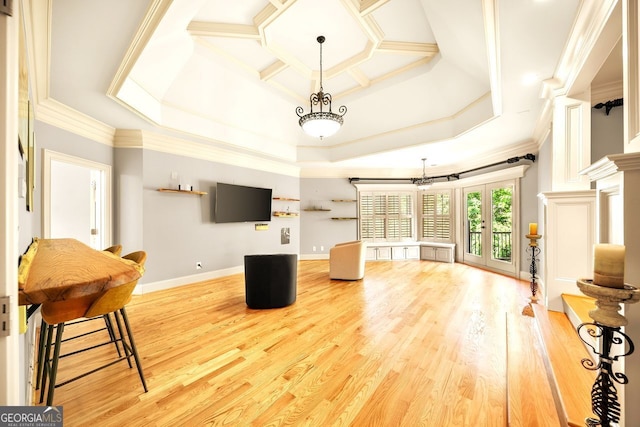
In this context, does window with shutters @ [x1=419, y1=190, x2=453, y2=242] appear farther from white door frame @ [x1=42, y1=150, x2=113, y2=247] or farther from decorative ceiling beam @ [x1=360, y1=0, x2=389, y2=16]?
white door frame @ [x1=42, y1=150, x2=113, y2=247]

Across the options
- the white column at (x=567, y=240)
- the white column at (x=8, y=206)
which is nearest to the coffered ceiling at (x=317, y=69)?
the white column at (x=567, y=240)

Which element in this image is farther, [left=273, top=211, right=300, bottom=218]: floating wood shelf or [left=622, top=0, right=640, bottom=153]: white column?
[left=273, top=211, right=300, bottom=218]: floating wood shelf

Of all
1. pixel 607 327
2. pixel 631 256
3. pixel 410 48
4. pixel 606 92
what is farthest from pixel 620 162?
pixel 410 48

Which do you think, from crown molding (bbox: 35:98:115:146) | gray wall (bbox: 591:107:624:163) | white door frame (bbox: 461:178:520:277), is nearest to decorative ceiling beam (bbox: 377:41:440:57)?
gray wall (bbox: 591:107:624:163)

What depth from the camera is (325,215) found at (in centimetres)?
745

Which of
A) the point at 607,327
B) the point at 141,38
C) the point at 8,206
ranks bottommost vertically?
the point at 607,327

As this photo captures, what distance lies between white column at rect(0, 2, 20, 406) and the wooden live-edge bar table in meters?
0.06

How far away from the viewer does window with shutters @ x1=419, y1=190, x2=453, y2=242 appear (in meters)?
7.11

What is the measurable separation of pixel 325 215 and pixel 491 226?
13.6 ft

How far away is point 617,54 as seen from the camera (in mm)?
2148

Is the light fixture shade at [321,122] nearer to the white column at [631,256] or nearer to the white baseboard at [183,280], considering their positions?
the white column at [631,256]

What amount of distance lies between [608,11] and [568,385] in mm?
2445

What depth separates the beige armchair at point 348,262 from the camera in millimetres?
5020

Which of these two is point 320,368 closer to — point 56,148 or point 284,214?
point 56,148
